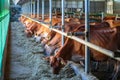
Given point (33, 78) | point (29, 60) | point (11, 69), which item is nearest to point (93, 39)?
point (33, 78)

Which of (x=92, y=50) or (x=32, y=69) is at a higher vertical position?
(x=92, y=50)

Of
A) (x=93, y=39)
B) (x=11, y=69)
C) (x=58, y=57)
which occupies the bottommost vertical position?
(x=11, y=69)

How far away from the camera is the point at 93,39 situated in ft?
16.0

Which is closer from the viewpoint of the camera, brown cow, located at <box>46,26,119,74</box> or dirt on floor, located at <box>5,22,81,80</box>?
brown cow, located at <box>46,26,119,74</box>

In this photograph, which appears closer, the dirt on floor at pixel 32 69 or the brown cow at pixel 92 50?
the brown cow at pixel 92 50

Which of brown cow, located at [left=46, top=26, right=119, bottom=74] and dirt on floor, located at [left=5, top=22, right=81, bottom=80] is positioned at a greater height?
brown cow, located at [left=46, top=26, right=119, bottom=74]

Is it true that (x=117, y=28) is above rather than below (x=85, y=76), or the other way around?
above

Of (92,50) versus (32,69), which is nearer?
(92,50)

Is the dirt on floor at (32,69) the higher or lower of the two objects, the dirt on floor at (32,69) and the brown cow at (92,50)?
the lower

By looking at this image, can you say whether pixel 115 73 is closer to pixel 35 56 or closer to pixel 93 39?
pixel 93 39

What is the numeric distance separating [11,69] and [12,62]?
31.1 inches

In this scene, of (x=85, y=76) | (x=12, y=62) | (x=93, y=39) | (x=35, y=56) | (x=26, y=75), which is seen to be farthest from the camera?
(x=35, y=56)

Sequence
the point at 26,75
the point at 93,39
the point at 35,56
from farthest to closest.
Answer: the point at 35,56, the point at 26,75, the point at 93,39

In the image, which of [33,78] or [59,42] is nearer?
[33,78]
